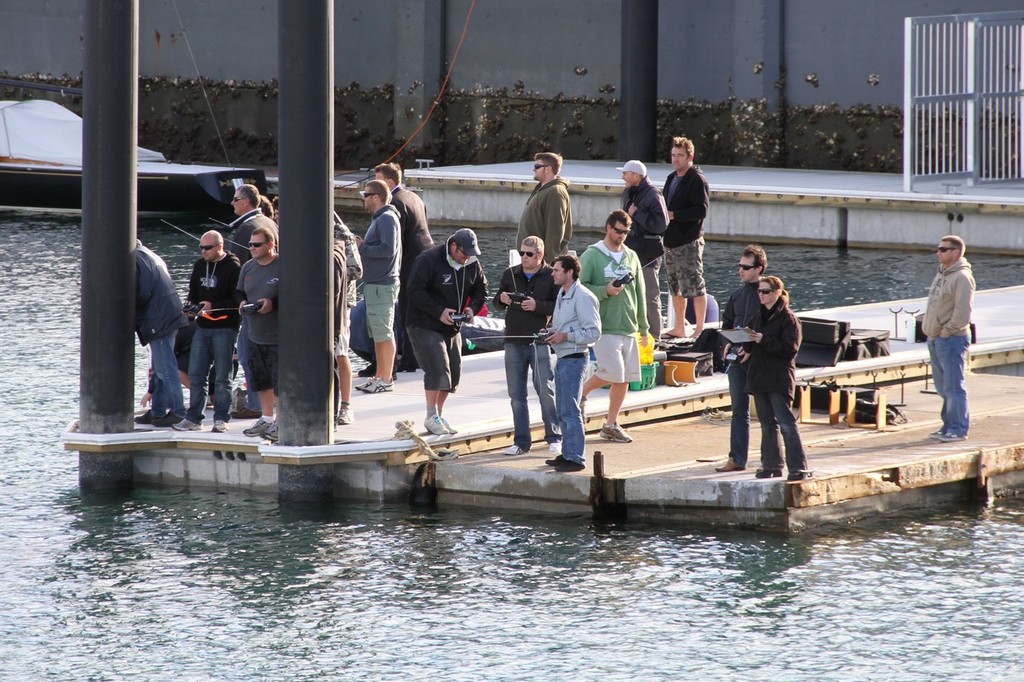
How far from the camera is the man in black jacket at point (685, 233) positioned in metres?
14.5

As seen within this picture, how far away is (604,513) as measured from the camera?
11203mm

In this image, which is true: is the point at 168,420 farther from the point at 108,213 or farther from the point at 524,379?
the point at 524,379

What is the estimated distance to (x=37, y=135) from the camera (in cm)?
3044

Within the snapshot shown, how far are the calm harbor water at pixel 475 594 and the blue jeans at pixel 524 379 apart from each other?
717 mm

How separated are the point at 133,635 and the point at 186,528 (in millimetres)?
1954

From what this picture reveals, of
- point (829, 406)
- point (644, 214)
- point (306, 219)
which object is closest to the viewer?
point (306, 219)

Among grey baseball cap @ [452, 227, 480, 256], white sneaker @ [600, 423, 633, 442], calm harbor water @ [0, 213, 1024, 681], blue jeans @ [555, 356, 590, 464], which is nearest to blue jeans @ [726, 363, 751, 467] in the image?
calm harbor water @ [0, 213, 1024, 681]

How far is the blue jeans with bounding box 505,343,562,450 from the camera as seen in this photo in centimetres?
1145

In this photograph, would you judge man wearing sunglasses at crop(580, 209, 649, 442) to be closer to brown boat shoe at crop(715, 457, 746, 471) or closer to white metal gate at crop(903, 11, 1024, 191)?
brown boat shoe at crop(715, 457, 746, 471)

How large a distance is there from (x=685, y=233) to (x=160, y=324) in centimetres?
479

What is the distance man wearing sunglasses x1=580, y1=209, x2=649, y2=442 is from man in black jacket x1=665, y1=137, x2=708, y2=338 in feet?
8.42

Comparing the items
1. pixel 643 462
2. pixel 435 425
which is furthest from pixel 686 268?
pixel 435 425

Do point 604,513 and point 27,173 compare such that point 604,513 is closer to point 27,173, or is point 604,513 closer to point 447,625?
point 447,625

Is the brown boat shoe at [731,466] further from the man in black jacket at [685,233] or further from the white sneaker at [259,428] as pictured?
the man in black jacket at [685,233]
